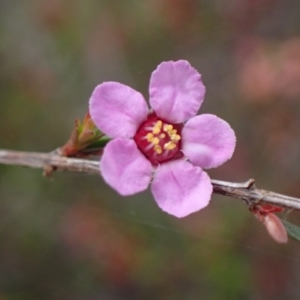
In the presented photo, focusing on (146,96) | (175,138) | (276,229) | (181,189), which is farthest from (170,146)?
(146,96)

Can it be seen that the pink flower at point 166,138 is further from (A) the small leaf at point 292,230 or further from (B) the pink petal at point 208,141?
(A) the small leaf at point 292,230

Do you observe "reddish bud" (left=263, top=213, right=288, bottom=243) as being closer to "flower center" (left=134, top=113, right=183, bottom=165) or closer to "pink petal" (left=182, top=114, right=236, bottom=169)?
"pink petal" (left=182, top=114, right=236, bottom=169)

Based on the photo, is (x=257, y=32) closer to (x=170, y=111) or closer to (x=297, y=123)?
(x=297, y=123)

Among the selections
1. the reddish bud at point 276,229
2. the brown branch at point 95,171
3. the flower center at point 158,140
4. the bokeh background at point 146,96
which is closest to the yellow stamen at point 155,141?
the flower center at point 158,140

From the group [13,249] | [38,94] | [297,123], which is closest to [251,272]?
[297,123]

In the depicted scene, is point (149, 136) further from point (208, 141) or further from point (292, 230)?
point (292, 230)
